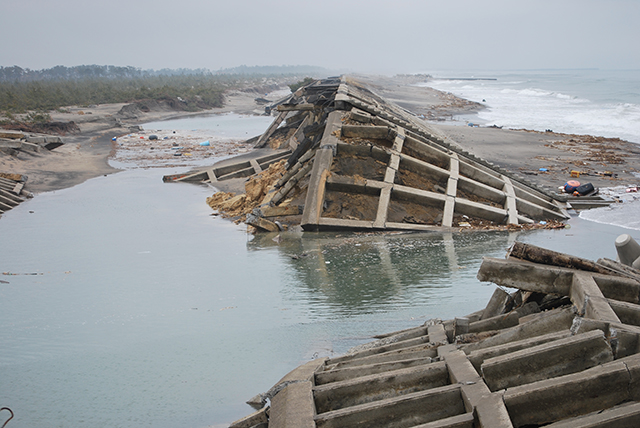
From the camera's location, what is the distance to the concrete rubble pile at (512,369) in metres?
2.82

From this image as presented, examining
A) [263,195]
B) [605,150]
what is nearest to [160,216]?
[263,195]

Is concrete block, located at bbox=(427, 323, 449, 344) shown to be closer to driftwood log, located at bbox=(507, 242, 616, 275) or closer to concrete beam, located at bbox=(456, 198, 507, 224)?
driftwood log, located at bbox=(507, 242, 616, 275)

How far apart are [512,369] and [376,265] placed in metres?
5.07

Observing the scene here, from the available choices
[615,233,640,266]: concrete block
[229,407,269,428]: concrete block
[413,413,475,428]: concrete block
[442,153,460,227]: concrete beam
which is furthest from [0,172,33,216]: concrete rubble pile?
[615,233,640,266]: concrete block

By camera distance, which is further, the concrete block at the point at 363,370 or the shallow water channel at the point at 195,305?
the shallow water channel at the point at 195,305

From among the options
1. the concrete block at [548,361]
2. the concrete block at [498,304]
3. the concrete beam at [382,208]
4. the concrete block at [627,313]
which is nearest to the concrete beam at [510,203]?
the concrete beam at [382,208]

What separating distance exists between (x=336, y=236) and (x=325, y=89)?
1462cm

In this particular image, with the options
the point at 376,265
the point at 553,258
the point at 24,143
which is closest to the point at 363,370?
the point at 553,258

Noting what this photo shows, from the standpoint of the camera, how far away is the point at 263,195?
1370 centimetres

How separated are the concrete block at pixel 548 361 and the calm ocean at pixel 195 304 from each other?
2.47 meters

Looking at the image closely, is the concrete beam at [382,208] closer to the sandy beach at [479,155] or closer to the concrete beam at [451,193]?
the concrete beam at [451,193]

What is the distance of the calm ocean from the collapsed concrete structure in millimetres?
634

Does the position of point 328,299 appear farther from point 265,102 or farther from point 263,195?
point 265,102

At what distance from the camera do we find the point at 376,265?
8.17m
